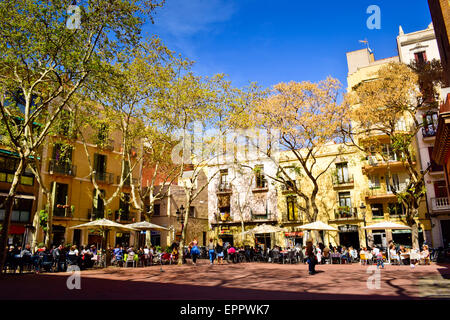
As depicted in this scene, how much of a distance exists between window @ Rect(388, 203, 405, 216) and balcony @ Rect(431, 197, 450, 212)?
239 cm

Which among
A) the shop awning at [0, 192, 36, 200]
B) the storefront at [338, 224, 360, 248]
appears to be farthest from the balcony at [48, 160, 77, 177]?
the storefront at [338, 224, 360, 248]

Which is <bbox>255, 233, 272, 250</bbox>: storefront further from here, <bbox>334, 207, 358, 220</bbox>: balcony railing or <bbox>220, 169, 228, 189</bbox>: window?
<bbox>334, 207, 358, 220</bbox>: balcony railing

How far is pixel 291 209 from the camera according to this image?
108ft

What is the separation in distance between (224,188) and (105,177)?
490 inches

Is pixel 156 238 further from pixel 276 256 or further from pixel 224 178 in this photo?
pixel 276 256

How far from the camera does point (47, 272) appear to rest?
1567 centimetres

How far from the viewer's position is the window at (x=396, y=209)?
2838cm

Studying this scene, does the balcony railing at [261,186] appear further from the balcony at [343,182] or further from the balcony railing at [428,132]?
the balcony railing at [428,132]

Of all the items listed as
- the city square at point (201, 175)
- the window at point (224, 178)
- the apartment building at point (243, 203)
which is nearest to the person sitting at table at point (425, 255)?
the city square at point (201, 175)

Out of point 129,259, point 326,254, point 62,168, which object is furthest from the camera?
point 62,168

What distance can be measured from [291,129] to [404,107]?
691 centimetres

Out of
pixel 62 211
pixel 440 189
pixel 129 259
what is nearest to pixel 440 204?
pixel 440 189

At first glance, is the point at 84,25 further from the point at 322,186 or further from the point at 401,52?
the point at 401,52

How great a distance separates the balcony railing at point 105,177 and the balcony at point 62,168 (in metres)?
2.38
